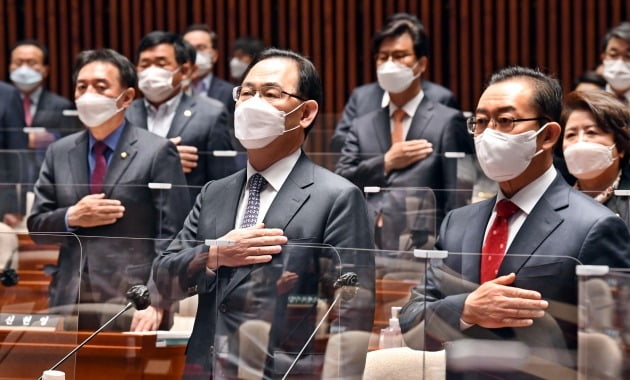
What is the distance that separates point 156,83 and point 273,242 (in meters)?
2.69

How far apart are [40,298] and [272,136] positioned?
2.63ft

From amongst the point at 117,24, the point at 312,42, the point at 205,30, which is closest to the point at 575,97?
the point at 205,30

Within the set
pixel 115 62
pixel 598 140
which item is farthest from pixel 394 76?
pixel 598 140

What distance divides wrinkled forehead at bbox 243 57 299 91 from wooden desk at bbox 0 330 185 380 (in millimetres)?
838

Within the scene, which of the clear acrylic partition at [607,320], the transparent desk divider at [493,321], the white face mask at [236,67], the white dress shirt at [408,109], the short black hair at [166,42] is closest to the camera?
the clear acrylic partition at [607,320]

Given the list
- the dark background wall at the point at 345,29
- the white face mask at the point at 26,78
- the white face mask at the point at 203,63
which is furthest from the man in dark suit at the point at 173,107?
the dark background wall at the point at 345,29

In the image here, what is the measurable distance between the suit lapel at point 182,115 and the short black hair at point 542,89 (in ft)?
7.69

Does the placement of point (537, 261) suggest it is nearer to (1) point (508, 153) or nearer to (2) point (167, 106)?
(1) point (508, 153)

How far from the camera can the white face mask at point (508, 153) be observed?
3.01m

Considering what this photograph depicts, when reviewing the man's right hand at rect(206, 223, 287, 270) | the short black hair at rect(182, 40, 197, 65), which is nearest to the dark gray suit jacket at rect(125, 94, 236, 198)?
the short black hair at rect(182, 40, 197, 65)

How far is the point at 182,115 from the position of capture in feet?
17.4

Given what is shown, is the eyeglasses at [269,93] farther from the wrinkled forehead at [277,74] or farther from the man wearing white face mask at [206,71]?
the man wearing white face mask at [206,71]

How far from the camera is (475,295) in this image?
2.66 m

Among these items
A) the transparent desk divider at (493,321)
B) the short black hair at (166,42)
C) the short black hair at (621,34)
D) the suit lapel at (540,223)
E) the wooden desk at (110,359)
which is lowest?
the wooden desk at (110,359)
